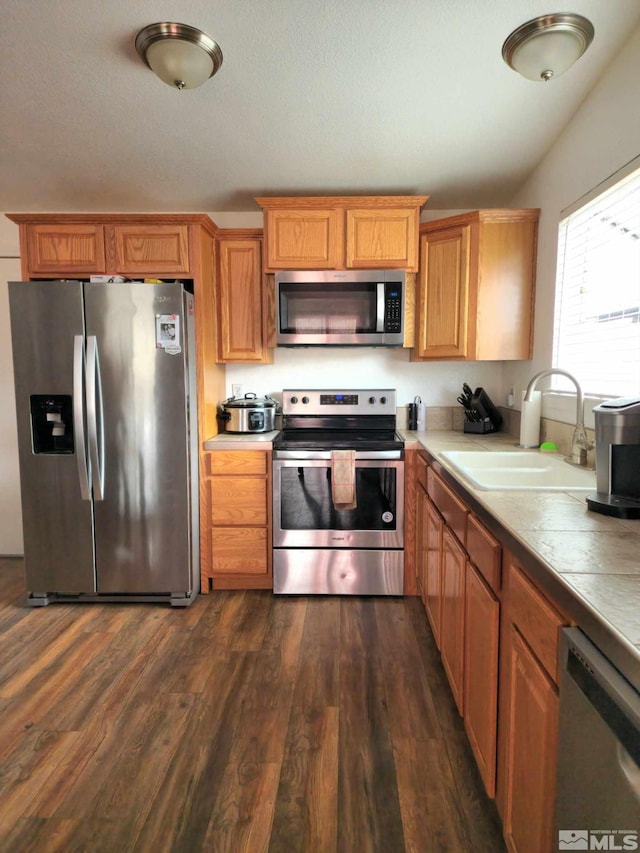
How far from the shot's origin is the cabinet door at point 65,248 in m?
2.52

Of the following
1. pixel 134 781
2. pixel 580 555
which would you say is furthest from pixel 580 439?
pixel 134 781

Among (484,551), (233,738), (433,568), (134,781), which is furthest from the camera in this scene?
(433,568)

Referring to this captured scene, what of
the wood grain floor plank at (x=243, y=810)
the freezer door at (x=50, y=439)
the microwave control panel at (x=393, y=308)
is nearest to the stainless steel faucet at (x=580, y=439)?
the microwave control panel at (x=393, y=308)

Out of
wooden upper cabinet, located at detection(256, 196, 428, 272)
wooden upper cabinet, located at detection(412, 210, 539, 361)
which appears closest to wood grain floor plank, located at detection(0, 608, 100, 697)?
wooden upper cabinet, located at detection(256, 196, 428, 272)

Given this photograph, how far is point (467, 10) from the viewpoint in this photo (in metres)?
1.35

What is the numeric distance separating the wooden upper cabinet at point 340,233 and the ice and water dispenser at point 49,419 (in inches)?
54.5

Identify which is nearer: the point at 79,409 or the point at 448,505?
the point at 448,505

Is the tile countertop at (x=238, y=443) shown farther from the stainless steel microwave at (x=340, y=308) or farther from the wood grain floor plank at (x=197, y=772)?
the wood grain floor plank at (x=197, y=772)

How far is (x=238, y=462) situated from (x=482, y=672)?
5.51 feet

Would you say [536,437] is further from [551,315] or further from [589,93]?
[589,93]

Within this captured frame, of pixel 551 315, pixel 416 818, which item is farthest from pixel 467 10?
pixel 416 818

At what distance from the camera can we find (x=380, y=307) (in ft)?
8.39

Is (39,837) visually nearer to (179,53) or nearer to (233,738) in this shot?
(233,738)

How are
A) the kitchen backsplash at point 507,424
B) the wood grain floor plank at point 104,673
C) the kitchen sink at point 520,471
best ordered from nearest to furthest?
1. the kitchen sink at point 520,471
2. the wood grain floor plank at point 104,673
3. the kitchen backsplash at point 507,424
